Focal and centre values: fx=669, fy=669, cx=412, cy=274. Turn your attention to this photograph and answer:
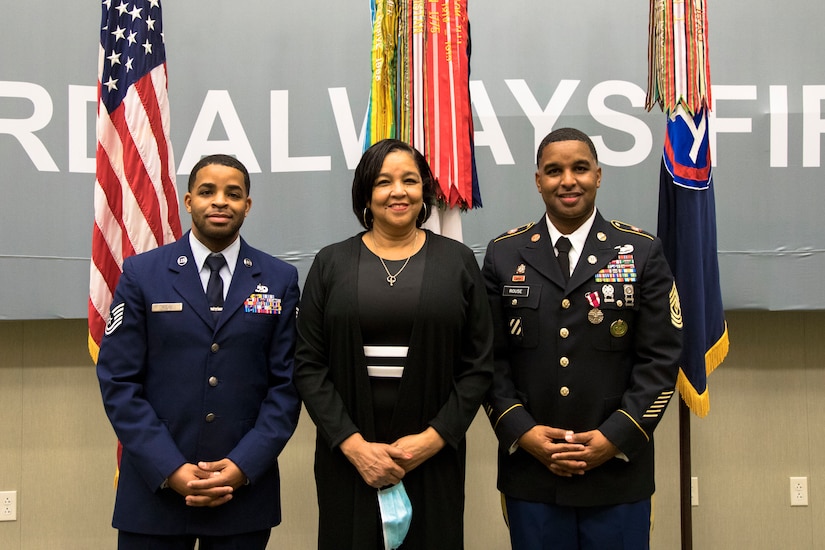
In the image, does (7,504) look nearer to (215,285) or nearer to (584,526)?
(215,285)

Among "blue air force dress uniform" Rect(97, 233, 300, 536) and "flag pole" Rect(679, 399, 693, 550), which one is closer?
"blue air force dress uniform" Rect(97, 233, 300, 536)

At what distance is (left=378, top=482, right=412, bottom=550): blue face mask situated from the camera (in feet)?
5.07

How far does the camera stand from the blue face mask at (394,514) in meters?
1.55

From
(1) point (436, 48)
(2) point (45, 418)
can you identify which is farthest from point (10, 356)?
(1) point (436, 48)

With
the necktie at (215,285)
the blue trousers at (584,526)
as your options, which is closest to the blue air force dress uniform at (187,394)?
the necktie at (215,285)

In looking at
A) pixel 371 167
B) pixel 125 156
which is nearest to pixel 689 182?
pixel 371 167

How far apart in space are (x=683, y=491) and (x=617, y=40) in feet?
5.96

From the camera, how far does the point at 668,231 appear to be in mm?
2236

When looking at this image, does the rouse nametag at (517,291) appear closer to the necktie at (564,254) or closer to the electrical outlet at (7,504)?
the necktie at (564,254)

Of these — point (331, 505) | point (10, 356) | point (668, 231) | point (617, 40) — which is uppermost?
point (617, 40)

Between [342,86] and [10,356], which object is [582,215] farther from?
[10,356]

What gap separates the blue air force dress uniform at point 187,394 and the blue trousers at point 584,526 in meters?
0.66

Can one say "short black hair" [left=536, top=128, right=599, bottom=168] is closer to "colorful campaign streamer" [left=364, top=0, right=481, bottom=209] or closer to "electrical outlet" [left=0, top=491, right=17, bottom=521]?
"colorful campaign streamer" [left=364, top=0, right=481, bottom=209]

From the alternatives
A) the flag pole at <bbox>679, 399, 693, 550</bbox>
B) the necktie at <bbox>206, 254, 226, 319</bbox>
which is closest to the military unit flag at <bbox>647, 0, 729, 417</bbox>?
the flag pole at <bbox>679, 399, 693, 550</bbox>
